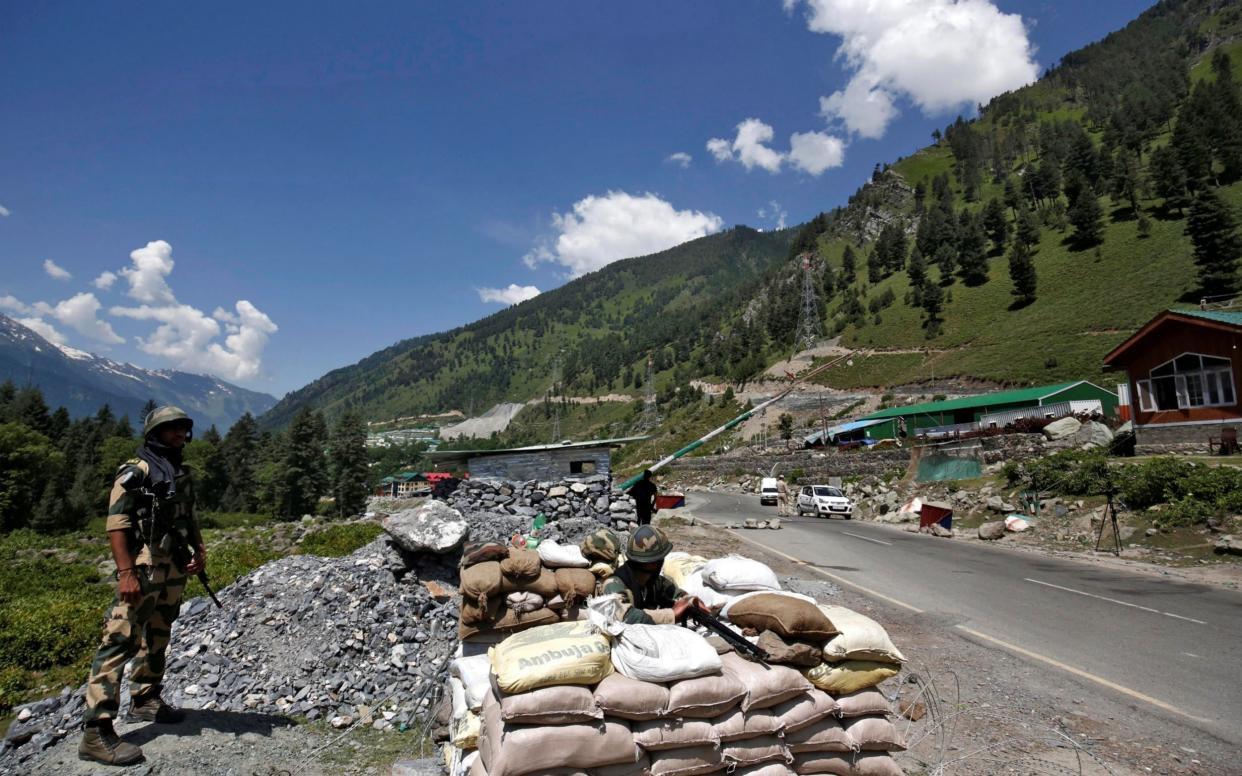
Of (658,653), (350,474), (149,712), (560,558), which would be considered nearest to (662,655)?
(658,653)

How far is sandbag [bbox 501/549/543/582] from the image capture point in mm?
5430

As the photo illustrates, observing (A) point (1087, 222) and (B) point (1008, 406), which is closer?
(B) point (1008, 406)

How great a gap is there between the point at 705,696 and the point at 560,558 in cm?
253

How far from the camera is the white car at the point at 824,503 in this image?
2933 centimetres

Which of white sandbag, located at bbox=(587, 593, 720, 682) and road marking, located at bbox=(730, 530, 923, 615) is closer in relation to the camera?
white sandbag, located at bbox=(587, 593, 720, 682)

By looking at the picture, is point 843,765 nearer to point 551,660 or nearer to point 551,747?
point 551,747

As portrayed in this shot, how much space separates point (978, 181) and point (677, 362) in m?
82.1


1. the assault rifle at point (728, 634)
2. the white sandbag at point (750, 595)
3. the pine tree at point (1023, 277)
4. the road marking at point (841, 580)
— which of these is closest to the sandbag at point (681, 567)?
the white sandbag at point (750, 595)

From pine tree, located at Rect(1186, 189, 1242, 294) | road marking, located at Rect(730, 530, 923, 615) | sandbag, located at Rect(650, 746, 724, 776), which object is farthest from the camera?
pine tree, located at Rect(1186, 189, 1242, 294)

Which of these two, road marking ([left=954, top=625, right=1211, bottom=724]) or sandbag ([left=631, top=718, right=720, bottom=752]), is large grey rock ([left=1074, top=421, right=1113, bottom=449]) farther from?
sandbag ([left=631, top=718, right=720, bottom=752])

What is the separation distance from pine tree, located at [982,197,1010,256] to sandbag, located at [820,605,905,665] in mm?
103927

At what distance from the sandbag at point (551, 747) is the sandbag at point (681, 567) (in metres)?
2.58

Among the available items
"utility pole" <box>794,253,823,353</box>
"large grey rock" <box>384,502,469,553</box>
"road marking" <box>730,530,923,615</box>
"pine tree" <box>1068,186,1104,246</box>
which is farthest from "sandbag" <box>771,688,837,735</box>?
"utility pole" <box>794,253,823,353</box>

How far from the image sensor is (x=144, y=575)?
4.70 metres
